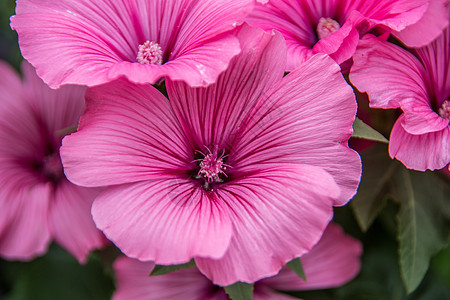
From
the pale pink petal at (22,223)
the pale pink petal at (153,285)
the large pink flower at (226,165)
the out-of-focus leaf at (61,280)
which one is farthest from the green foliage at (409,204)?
the out-of-focus leaf at (61,280)

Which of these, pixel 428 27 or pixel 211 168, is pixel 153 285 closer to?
pixel 211 168

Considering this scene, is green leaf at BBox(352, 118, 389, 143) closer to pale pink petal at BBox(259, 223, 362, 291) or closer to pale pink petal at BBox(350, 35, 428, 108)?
pale pink petal at BBox(350, 35, 428, 108)

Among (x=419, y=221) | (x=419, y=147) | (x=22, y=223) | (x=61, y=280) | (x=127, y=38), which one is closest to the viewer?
(x=419, y=147)

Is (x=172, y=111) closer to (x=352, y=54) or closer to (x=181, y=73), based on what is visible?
(x=181, y=73)

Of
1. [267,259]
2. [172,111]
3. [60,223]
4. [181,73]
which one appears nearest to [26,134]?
[60,223]

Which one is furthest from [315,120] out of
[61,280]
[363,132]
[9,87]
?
[61,280]

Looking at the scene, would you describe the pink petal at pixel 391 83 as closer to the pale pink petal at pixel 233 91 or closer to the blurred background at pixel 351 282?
the pale pink petal at pixel 233 91
